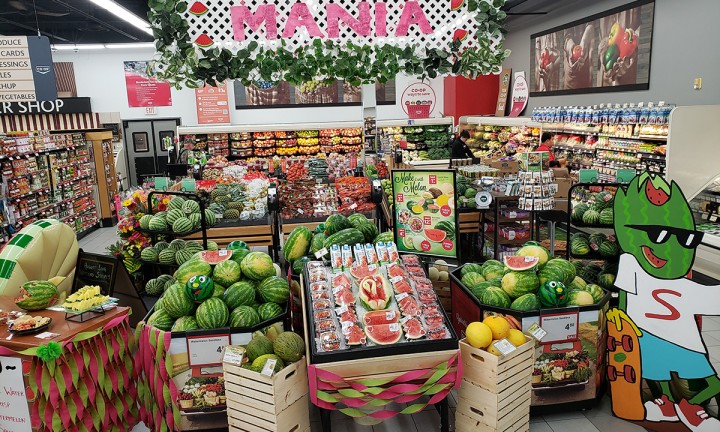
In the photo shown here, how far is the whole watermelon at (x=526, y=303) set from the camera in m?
3.23

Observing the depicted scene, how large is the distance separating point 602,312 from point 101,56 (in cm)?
1896

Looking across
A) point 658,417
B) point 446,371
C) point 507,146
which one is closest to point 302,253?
point 446,371

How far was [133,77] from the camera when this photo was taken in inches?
701

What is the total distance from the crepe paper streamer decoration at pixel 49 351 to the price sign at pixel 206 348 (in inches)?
26.4

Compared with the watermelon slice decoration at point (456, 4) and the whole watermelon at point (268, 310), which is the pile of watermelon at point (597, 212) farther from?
the whole watermelon at point (268, 310)

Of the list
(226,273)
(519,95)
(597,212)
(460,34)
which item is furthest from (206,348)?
(519,95)

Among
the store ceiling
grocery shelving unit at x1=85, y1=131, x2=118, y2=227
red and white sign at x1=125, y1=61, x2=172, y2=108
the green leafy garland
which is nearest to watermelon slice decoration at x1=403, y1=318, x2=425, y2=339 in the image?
the green leafy garland

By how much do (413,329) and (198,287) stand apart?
1344 mm

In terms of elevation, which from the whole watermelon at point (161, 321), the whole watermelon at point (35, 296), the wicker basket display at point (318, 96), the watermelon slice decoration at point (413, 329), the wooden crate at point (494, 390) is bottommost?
the wooden crate at point (494, 390)

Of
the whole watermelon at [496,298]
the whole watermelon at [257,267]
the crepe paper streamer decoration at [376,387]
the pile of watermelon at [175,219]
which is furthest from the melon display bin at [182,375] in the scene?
the pile of watermelon at [175,219]

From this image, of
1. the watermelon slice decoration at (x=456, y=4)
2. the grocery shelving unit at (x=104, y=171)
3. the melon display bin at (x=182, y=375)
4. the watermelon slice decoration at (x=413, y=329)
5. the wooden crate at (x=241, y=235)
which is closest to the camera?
the watermelon slice decoration at (x=413, y=329)

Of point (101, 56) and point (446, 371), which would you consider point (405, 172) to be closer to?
point (446, 371)

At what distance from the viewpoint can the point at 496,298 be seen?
131 inches

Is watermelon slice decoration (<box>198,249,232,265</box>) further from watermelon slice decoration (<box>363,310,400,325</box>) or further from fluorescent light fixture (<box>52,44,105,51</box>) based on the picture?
fluorescent light fixture (<box>52,44,105,51</box>)
